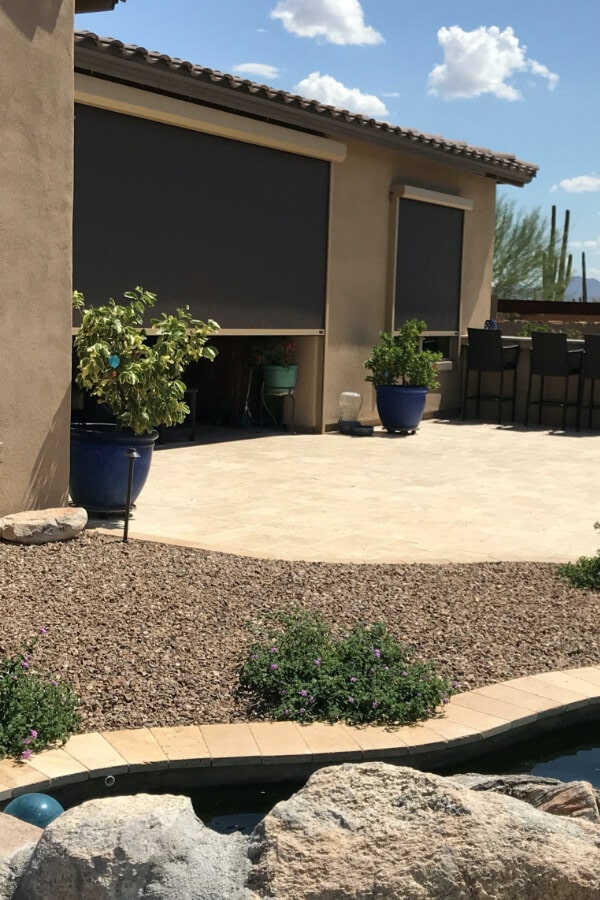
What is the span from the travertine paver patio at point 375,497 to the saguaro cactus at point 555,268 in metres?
23.6

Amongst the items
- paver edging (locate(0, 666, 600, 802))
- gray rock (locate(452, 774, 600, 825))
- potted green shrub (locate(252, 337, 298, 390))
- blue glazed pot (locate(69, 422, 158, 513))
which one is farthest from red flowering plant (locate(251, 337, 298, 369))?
gray rock (locate(452, 774, 600, 825))

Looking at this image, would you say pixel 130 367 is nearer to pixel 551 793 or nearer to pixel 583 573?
pixel 583 573

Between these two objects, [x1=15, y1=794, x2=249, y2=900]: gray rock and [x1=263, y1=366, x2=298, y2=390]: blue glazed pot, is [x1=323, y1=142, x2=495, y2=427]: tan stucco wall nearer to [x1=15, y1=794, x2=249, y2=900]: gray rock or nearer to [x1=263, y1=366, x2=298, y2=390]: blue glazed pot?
[x1=263, y1=366, x2=298, y2=390]: blue glazed pot

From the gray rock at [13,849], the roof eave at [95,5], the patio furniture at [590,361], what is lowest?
the gray rock at [13,849]

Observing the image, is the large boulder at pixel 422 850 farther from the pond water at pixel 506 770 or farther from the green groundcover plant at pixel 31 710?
the green groundcover plant at pixel 31 710

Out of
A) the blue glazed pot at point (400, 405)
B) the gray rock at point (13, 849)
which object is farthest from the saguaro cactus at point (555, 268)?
the gray rock at point (13, 849)

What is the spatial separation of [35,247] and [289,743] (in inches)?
161

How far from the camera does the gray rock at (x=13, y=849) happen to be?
2213 millimetres

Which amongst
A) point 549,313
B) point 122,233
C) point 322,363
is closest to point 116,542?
point 122,233

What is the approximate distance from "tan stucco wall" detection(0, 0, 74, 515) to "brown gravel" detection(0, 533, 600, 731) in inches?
27.1

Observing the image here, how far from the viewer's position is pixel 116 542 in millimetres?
6590

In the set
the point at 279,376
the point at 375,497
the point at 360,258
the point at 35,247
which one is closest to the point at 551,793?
the point at 35,247

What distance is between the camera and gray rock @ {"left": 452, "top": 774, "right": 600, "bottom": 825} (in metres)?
2.51

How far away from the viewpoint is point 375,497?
9.19 meters
